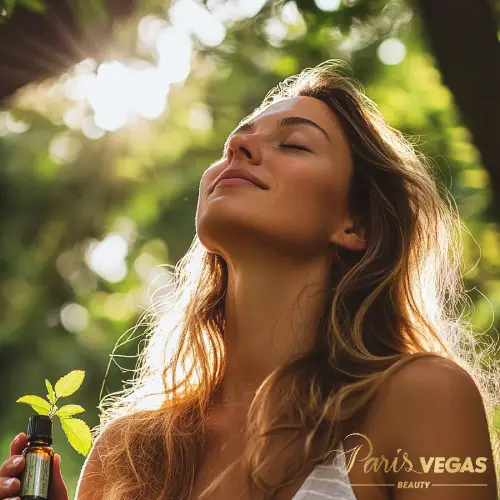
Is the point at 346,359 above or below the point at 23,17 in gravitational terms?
below

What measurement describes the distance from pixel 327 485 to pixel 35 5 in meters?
1.54

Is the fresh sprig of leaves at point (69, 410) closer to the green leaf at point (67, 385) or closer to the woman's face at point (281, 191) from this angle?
the green leaf at point (67, 385)

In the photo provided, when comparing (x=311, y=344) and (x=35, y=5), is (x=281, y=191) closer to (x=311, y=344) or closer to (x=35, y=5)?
(x=311, y=344)

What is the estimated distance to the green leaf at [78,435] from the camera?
84.8 inches

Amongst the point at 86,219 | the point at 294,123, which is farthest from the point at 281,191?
the point at 86,219

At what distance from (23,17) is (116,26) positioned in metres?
0.40

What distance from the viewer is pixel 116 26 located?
9.92 ft

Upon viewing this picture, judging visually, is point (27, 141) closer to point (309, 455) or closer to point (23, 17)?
point (23, 17)

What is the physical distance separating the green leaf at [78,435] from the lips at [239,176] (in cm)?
80

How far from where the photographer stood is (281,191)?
2.54m

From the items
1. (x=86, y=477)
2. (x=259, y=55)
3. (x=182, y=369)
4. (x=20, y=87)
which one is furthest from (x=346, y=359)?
(x=259, y=55)

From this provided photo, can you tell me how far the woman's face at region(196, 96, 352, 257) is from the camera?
251 centimetres

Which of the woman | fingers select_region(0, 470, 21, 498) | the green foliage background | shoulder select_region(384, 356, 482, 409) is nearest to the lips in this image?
the woman

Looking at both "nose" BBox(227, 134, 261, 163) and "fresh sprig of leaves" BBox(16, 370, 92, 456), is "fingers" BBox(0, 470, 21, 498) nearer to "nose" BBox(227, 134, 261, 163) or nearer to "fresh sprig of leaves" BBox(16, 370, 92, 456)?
"fresh sprig of leaves" BBox(16, 370, 92, 456)
